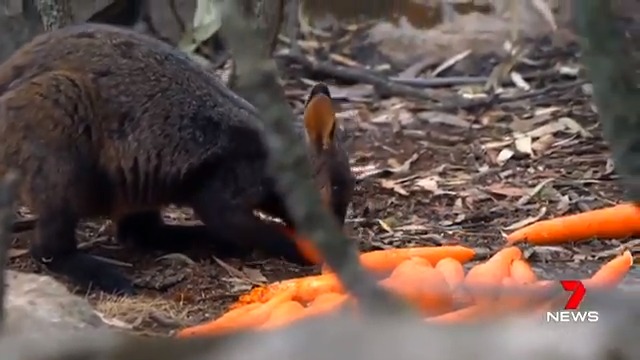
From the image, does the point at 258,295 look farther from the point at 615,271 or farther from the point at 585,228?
the point at 585,228

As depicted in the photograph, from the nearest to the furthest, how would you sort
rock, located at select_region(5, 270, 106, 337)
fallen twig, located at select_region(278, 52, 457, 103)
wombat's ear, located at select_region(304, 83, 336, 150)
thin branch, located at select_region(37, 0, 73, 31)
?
rock, located at select_region(5, 270, 106, 337) → wombat's ear, located at select_region(304, 83, 336, 150) → thin branch, located at select_region(37, 0, 73, 31) → fallen twig, located at select_region(278, 52, 457, 103)

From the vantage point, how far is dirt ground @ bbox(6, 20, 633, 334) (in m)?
4.87

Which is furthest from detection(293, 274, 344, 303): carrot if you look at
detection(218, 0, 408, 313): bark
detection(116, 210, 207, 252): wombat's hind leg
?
detection(218, 0, 408, 313): bark

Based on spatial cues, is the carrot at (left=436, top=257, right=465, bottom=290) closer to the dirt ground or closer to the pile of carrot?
the pile of carrot

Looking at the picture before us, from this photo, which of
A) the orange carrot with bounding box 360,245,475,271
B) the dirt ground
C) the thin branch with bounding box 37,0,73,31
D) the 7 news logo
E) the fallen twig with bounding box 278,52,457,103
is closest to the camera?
the 7 news logo

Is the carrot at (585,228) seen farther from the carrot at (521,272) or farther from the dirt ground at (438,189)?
the carrot at (521,272)

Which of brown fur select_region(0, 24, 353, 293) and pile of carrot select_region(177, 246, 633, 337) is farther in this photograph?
brown fur select_region(0, 24, 353, 293)

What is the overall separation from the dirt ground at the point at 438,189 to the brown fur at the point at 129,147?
7.9 inches

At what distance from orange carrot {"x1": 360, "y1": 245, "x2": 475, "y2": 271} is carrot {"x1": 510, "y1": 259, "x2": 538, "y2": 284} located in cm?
32

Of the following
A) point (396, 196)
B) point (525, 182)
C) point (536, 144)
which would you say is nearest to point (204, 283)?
point (396, 196)

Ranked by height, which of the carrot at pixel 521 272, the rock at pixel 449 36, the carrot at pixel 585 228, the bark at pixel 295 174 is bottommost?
the rock at pixel 449 36

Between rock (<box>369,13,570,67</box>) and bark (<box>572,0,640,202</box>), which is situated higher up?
bark (<box>572,0,640,202</box>)

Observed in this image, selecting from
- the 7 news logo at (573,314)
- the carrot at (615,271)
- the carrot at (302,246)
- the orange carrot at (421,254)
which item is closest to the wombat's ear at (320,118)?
the carrot at (302,246)

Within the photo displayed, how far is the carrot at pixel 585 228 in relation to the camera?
535 cm
